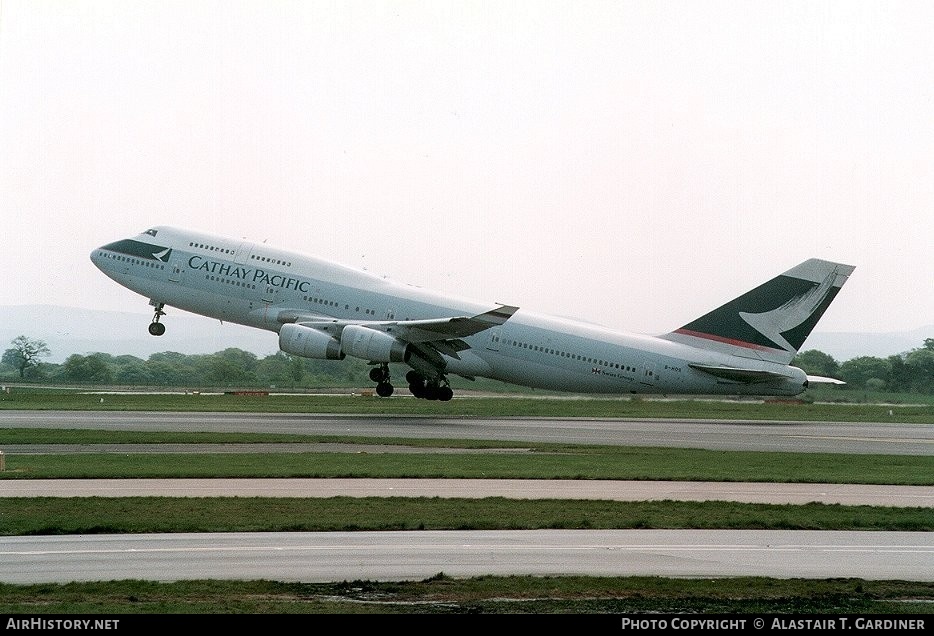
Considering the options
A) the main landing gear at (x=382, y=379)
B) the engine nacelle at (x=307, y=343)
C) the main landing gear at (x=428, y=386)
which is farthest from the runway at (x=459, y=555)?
the main landing gear at (x=428, y=386)

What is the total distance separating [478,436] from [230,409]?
576 inches

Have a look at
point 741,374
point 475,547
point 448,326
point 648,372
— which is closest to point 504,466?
point 475,547

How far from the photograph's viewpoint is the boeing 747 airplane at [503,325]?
149ft

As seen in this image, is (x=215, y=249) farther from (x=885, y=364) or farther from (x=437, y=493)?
(x=885, y=364)

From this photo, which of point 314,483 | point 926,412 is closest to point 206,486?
point 314,483

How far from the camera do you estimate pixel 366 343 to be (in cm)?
4375

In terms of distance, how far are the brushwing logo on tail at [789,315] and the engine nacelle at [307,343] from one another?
56.3 ft

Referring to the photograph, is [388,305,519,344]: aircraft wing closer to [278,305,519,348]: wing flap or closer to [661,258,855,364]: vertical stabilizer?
[278,305,519,348]: wing flap

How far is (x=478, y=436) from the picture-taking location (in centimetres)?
3512

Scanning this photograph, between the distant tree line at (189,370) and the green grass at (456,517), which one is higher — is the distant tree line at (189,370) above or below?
above

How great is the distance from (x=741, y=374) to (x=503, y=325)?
31.8 feet

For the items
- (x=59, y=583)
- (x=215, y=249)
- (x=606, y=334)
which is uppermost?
(x=215, y=249)

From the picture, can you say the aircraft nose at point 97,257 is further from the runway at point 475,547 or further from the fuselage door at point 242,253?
the runway at point 475,547

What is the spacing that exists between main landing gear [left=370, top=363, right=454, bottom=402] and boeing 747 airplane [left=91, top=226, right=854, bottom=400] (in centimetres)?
7
